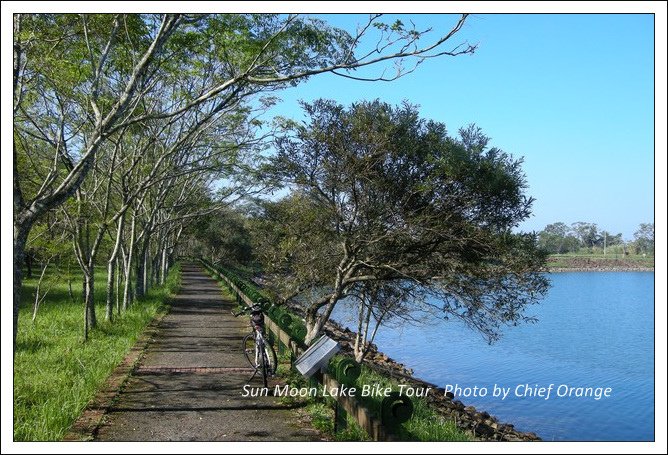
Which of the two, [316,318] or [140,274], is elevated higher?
[140,274]

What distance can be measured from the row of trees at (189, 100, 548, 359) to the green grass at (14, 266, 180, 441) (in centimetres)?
456

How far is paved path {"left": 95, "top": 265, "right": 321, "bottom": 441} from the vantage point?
6297mm

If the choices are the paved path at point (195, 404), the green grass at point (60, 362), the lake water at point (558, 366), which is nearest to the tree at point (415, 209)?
the lake water at point (558, 366)

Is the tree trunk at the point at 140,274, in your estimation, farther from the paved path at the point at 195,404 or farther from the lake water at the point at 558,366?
the paved path at the point at 195,404

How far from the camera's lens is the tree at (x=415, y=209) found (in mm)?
12734

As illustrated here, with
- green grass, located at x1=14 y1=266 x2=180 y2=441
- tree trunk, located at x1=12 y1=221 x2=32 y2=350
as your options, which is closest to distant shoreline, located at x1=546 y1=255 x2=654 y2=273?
green grass, located at x1=14 y1=266 x2=180 y2=441

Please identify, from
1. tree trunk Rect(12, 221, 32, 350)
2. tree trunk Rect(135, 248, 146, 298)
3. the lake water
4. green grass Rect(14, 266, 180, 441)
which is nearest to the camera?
tree trunk Rect(12, 221, 32, 350)

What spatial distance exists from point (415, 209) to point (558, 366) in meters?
5.03

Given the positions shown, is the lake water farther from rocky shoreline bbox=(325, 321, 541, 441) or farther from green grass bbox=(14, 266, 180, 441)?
green grass bbox=(14, 266, 180, 441)

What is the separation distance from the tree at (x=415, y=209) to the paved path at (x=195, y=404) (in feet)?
11.7

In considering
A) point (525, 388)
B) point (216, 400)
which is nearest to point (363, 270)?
point (525, 388)

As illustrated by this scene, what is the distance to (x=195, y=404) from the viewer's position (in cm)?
738

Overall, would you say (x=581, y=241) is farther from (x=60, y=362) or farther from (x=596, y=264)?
(x=60, y=362)

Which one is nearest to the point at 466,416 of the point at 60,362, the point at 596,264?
the point at 60,362
